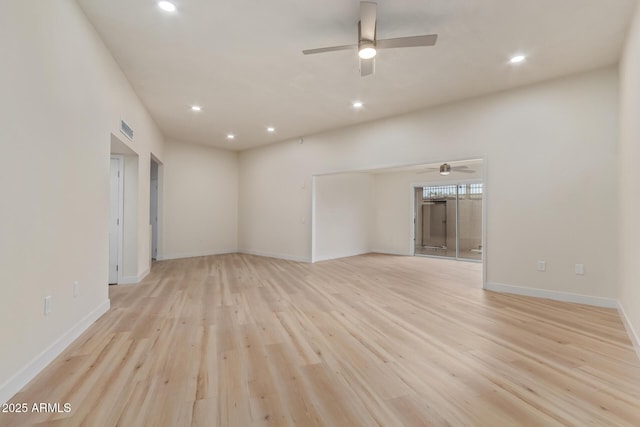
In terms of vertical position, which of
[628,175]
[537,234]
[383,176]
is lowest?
[537,234]

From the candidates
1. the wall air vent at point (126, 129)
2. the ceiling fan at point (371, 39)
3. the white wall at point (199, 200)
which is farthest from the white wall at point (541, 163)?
the white wall at point (199, 200)

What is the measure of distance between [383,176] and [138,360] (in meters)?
8.34

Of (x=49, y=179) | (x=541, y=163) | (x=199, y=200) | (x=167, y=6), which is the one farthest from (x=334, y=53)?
(x=199, y=200)

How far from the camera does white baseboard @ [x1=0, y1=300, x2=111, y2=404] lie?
1.88 m

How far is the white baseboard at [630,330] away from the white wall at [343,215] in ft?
17.2

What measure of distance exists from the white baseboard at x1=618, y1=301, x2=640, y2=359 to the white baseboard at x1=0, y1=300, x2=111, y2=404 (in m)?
4.62

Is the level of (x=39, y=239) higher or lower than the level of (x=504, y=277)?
higher

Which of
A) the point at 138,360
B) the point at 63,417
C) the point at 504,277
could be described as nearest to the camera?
the point at 63,417

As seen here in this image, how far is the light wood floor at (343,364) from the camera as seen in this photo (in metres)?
1.79

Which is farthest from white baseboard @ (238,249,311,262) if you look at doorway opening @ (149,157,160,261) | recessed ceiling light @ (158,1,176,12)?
recessed ceiling light @ (158,1,176,12)

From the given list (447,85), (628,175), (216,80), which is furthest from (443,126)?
(216,80)

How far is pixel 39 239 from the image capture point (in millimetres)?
2221

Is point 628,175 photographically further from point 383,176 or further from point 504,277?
point 383,176

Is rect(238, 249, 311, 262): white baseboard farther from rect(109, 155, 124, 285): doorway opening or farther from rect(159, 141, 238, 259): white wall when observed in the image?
rect(109, 155, 124, 285): doorway opening
